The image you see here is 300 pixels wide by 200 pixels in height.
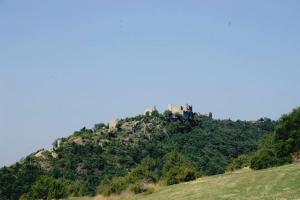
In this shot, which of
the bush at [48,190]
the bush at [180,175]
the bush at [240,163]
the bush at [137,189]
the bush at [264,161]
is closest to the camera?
the bush at [137,189]

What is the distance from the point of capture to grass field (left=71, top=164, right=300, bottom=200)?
29.4 meters

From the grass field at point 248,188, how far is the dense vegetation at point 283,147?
10996 millimetres

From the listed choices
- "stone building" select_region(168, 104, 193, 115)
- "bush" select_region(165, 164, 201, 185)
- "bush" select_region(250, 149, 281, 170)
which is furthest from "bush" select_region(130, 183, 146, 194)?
"stone building" select_region(168, 104, 193, 115)

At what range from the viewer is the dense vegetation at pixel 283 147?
49906 millimetres

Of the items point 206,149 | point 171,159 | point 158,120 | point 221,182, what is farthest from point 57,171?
point 221,182

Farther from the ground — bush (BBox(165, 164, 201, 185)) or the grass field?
bush (BBox(165, 164, 201, 185))

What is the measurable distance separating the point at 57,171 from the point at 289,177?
294ft

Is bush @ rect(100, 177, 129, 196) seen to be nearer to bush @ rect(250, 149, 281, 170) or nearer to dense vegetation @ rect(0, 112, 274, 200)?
dense vegetation @ rect(0, 112, 274, 200)

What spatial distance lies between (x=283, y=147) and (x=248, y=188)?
24673mm

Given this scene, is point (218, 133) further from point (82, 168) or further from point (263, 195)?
point (263, 195)

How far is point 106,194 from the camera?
52.2 metres

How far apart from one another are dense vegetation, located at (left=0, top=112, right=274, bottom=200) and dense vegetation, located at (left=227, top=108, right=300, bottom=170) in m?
15.3

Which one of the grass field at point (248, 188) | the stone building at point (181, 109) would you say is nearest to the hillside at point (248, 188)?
the grass field at point (248, 188)

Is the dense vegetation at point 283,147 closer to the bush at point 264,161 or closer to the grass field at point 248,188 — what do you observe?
the bush at point 264,161
